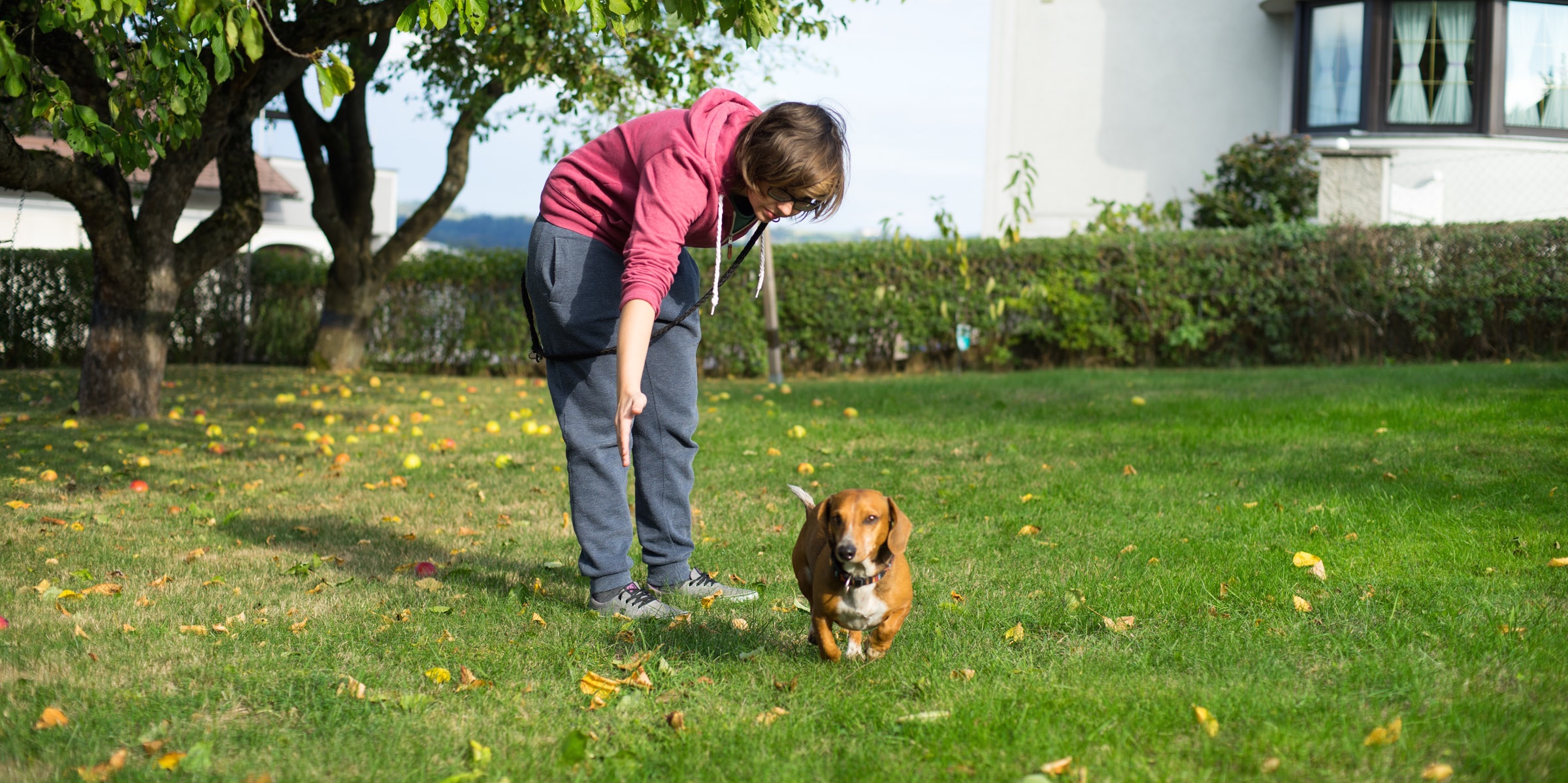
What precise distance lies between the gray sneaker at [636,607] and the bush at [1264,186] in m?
13.0

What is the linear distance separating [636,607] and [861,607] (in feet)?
3.24

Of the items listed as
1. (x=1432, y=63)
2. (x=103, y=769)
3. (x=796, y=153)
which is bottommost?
(x=103, y=769)

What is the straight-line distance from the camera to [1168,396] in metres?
8.73

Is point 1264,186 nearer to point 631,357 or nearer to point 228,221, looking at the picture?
point 228,221

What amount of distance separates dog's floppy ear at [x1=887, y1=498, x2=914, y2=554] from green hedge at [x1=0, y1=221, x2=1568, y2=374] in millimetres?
9508

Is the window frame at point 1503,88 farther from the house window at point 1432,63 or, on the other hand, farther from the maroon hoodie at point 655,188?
the maroon hoodie at point 655,188

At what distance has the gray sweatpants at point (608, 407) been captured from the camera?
3.33 m

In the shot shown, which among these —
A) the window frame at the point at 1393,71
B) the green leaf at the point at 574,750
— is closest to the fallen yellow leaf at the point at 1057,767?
the green leaf at the point at 574,750

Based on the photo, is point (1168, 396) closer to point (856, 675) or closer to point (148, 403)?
point (856, 675)

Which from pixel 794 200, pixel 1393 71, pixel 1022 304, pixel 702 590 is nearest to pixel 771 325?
pixel 1022 304

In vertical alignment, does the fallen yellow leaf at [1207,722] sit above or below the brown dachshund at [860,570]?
below

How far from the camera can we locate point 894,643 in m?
3.23

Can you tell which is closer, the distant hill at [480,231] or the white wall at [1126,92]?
the distant hill at [480,231]

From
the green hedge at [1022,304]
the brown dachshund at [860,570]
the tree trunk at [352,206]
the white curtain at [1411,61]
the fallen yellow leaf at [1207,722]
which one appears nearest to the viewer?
the fallen yellow leaf at [1207,722]
